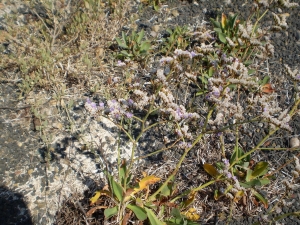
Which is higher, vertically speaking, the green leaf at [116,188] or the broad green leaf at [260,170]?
the broad green leaf at [260,170]

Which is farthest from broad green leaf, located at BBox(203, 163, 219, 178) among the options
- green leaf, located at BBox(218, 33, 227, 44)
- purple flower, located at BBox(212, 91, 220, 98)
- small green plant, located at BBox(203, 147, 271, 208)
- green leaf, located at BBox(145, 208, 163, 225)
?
green leaf, located at BBox(218, 33, 227, 44)

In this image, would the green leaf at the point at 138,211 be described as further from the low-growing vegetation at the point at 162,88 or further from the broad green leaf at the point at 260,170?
the broad green leaf at the point at 260,170

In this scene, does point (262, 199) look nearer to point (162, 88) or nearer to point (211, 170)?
point (211, 170)

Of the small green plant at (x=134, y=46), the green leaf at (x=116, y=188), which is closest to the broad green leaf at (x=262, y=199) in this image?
the green leaf at (x=116, y=188)

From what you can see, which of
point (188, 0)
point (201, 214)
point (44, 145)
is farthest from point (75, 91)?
point (188, 0)

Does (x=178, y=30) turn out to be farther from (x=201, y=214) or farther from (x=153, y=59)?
(x=201, y=214)

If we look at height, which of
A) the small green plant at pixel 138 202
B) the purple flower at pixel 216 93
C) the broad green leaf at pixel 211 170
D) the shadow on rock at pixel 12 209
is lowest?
the shadow on rock at pixel 12 209
